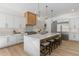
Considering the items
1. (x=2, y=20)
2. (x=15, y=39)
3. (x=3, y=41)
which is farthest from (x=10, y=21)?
(x=3, y=41)

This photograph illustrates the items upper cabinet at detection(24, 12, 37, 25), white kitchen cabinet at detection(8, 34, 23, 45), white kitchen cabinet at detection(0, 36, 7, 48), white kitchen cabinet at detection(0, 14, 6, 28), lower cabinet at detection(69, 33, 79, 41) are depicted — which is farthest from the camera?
lower cabinet at detection(69, 33, 79, 41)

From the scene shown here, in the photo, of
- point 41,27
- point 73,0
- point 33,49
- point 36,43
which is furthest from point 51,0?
point 41,27

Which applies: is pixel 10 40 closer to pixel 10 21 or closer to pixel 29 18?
pixel 10 21

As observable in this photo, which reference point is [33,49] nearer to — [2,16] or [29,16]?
[29,16]

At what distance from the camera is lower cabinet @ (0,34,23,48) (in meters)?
4.50

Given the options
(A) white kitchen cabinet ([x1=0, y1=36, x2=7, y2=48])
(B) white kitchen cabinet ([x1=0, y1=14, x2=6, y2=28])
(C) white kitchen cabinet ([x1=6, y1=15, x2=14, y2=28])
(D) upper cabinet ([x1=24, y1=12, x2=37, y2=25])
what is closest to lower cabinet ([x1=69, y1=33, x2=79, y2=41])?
(D) upper cabinet ([x1=24, y1=12, x2=37, y2=25])

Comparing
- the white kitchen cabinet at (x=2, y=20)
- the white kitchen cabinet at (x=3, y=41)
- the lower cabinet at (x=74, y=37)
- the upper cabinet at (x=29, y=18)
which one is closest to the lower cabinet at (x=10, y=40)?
the white kitchen cabinet at (x=3, y=41)

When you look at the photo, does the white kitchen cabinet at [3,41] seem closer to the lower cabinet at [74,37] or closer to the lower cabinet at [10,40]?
the lower cabinet at [10,40]

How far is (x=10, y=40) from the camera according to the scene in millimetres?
4957

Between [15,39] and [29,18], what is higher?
[29,18]

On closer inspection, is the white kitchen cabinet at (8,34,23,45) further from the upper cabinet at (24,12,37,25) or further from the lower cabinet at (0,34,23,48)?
the upper cabinet at (24,12,37,25)

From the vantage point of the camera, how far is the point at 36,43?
10.1 feet

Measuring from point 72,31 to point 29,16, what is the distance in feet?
15.9

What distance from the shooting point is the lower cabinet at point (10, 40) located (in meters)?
4.50
